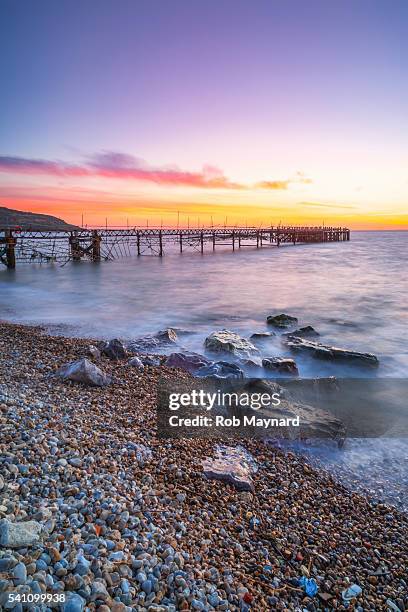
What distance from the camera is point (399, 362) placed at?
9797mm

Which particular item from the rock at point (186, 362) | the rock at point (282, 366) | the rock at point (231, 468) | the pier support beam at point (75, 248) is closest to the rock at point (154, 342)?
the rock at point (186, 362)

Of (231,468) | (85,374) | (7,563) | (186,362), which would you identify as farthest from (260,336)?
(7,563)

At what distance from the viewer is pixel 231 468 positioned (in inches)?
171

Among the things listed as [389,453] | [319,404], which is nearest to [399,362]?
[319,404]

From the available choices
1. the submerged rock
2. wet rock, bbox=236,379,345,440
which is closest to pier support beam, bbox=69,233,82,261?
the submerged rock

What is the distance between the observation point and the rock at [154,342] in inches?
370

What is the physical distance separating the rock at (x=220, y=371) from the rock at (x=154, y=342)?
211 cm

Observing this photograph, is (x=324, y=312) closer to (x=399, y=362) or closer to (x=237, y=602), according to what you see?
(x=399, y=362)

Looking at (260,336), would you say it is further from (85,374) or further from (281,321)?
(85,374)

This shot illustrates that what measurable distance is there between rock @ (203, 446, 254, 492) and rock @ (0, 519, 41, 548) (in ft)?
6.18

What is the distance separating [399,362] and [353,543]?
23.5ft

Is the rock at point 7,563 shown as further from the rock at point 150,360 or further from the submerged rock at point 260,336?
the submerged rock at point 260,336

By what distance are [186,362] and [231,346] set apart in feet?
5.92

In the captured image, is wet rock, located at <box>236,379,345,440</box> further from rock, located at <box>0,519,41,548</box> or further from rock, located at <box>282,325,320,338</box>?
rock, located at <box>282,325,320,338</box>
